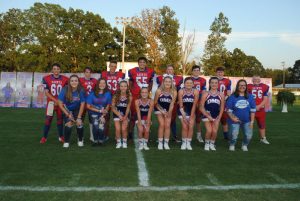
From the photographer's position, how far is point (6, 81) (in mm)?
20312

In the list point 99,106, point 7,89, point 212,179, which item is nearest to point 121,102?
point 99,106

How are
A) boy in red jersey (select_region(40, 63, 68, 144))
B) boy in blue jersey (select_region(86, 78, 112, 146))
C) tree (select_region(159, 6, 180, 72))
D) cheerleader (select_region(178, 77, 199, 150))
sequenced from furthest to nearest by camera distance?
tree (select_region(159, 6, 180, 72))
boy in red jersey (select_region(40, 63, 68, 144))
boy in blue jersey (select_region(86, 78, 112, 146))
cheerleader (select_region(178, 77, 199, 150))

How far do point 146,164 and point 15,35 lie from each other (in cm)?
5069

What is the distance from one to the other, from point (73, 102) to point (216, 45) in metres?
43.3

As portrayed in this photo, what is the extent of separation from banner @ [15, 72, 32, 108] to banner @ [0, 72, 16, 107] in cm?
23

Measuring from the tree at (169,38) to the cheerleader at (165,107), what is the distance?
34359mm

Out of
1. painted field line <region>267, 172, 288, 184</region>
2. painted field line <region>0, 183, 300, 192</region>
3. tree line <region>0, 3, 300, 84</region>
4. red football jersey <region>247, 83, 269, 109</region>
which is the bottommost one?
painted field line <region>0, 183, 300, 192</region>

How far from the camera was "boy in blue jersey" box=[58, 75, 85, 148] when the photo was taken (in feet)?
25.0

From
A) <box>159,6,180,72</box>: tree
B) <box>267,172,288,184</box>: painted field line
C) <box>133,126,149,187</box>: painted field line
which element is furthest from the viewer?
<box>159,6,180,72</box>: tree

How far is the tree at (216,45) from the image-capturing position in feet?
158

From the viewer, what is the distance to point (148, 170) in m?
5.57

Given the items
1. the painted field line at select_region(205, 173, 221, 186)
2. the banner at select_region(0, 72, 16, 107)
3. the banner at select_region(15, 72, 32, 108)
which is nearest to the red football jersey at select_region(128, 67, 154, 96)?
the painted field line at select_region(205, 173, 221, 186)

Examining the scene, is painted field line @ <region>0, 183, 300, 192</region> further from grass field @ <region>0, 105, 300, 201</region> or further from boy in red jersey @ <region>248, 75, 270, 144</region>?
boy in red jersey @ <region>248, 75, 270, 144</region>

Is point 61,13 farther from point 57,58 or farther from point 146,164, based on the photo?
point 146,164
